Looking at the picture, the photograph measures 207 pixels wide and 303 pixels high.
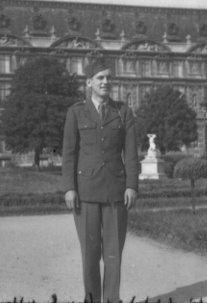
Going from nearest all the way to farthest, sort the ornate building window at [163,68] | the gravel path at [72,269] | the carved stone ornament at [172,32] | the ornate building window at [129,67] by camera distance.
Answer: the gravel path at [72,269] → the ornate building window at [129,67] → the ornate building window at [163,68] → the carved stone ornament at [172,32]

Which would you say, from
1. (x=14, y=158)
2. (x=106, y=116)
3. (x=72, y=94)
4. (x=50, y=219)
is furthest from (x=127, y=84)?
(x=106, y=116)

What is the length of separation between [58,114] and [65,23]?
2682 cm

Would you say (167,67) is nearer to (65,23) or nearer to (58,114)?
(65,23)

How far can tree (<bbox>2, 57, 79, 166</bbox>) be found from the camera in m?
43.1

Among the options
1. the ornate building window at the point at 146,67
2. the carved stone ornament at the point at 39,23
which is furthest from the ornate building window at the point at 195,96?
the carved stone ornament at the point at 39,23

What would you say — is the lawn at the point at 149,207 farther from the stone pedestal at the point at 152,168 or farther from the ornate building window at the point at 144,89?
the ornate building window at the point at 144,89

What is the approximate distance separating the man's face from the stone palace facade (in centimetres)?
5886

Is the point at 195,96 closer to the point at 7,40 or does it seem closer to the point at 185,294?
the point at 7,40

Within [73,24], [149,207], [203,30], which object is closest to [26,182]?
[149,207]

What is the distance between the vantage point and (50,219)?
17719 millimetres

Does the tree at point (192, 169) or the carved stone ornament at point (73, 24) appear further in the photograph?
the carved stone ornament at point (73, 24)

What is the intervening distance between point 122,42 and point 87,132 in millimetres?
62651

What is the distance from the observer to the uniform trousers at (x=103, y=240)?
7043mm

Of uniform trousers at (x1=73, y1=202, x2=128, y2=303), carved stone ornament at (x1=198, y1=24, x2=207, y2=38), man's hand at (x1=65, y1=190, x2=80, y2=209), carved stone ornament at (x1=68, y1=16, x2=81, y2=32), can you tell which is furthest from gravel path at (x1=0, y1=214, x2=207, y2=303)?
carved stone ornament at (x1=198, y1=24, x2=207, y2=38)
